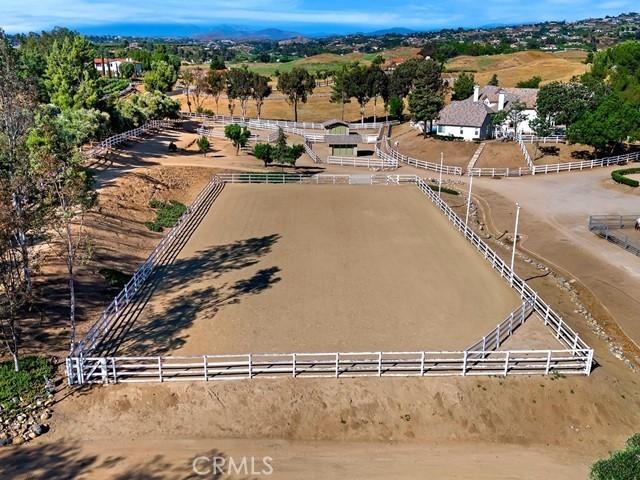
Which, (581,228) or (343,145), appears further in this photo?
(343,145)

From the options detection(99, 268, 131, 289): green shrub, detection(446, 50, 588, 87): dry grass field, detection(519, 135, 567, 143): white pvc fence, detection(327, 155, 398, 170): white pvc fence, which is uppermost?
detection(446, 50, 588, 87): dry grass field

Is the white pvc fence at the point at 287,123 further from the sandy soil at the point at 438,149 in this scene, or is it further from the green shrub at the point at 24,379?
the green shrub at the point at 24,379

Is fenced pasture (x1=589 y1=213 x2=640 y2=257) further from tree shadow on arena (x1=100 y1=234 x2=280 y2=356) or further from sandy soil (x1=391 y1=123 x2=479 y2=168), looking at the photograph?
tree shadow on arena (x1=100 y1=234 x2=280 y2=356)

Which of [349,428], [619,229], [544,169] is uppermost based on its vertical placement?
[544,169]

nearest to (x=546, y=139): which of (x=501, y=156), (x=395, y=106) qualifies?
(x=501, y=156)

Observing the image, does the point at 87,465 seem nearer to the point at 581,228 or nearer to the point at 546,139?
the point at 581,228

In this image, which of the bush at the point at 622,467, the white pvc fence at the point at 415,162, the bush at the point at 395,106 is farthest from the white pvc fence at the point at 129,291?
the bush at the point at 395,106

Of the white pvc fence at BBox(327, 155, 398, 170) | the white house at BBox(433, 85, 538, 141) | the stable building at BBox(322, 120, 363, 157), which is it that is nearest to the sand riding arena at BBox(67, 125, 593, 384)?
the white pvc fence at BBox(327, 155, 398, 170)
